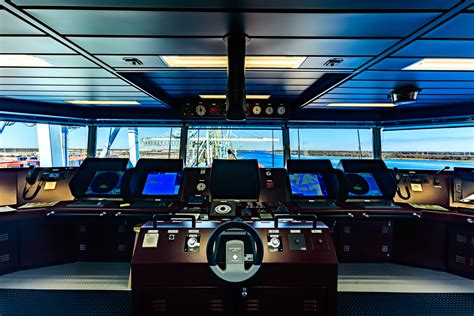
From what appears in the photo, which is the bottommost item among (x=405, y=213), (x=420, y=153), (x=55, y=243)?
(x=55, y=243)

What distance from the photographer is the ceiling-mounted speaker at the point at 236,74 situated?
1.83 metres

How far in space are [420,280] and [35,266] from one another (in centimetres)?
483

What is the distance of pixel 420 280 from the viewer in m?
3.02

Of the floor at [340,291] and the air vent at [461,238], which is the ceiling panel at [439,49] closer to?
the air vent at [461,238]

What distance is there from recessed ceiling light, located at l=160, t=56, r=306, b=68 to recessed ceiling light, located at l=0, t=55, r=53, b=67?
1.18m

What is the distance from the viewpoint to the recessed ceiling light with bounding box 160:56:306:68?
2.26 metres

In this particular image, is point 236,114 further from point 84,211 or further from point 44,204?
point 44,204

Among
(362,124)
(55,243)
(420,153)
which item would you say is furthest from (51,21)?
(420,153)

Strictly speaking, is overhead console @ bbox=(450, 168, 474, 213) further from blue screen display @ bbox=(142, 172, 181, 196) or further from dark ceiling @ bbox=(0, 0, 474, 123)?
blue screen display @ bbox=(142, 172, 181, 196)

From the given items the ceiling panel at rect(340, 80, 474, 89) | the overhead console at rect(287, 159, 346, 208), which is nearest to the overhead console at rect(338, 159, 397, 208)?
the overhead console at rect(287, 159, 346, 208)

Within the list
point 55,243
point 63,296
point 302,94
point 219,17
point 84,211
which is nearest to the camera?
point 219,17

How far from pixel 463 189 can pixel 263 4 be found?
11.4 ft

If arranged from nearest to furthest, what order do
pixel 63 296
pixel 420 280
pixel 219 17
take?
pixel 219 17, pixel 63 296, pixel 420 280

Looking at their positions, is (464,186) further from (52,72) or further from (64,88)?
(64,88)
